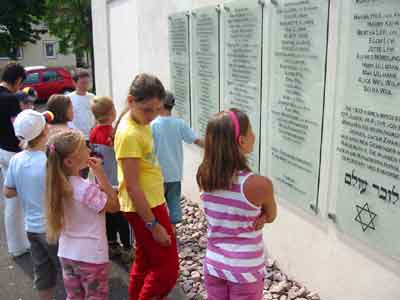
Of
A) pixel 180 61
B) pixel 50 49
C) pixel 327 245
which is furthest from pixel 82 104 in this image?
pixel 50 49

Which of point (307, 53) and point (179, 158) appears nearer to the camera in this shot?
point (307, 53)

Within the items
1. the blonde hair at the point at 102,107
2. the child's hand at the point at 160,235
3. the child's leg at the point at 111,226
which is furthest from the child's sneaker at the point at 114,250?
the child's hand at the point at 160,235

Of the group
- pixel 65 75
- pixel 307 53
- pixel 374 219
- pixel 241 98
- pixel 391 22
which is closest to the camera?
pixel 391 22

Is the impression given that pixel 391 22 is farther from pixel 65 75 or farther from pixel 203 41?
pixel 65 75

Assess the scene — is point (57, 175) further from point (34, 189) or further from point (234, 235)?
point (234, 235)

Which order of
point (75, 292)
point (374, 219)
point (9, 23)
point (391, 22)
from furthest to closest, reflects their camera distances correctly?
point (9, 23)
point (75, 292)
point (374, 219)
point (391, 22)

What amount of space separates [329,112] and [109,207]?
1485 mm

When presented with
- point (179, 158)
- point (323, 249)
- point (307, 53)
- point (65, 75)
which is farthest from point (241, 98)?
point (65, 75)

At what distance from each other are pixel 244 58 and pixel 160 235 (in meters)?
1.89

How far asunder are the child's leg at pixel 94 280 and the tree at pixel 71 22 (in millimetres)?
22993

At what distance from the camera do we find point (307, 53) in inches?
118

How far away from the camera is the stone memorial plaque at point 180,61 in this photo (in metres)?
5.04

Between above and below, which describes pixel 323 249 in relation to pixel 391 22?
below

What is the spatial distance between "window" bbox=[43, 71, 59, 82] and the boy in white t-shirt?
14.7 metres
